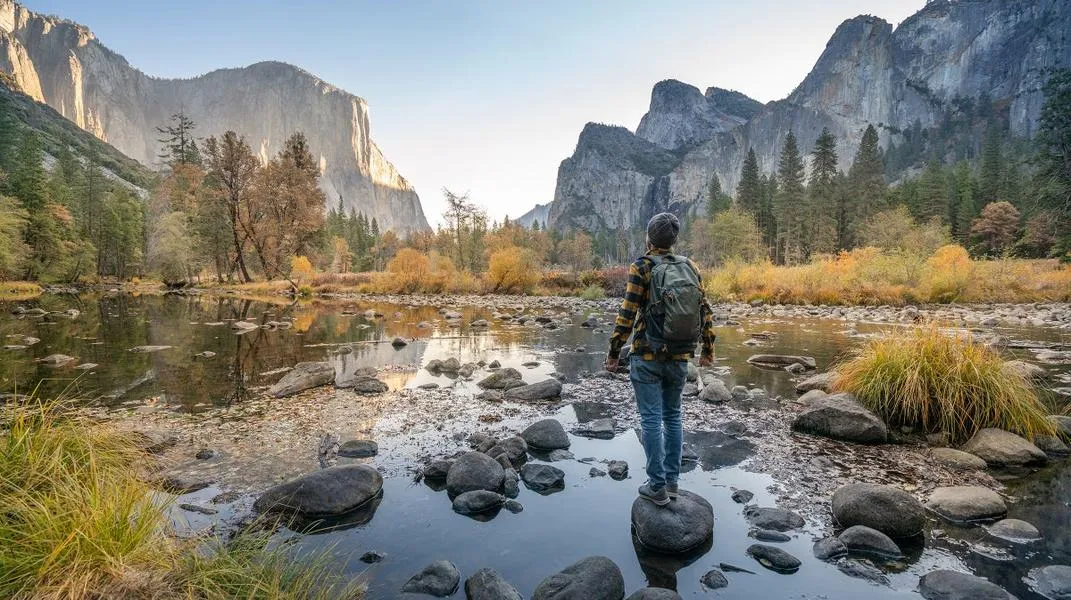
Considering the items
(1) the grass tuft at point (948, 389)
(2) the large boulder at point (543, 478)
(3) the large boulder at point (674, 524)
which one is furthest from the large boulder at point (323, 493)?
(1) the grass tuft at point (948, 389)

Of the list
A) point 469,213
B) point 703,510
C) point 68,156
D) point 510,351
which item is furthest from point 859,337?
point 68,156

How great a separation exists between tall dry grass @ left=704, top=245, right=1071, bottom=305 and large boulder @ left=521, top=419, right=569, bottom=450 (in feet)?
80.9

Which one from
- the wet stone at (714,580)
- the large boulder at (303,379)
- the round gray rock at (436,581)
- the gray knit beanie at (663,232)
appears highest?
the gray knit beanie at (663,232)

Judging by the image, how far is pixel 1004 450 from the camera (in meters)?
5.30

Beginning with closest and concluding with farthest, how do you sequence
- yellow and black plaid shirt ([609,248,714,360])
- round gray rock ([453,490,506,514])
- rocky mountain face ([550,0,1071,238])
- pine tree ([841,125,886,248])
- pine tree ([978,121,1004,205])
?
1. yellow and black plaid shirt ([609,248,714,360])
2. round gray rock ([453,490,506,514])
3. pine tree ([841,125,886,248])
4. pine tree ([978,121,1004,205])
5. rocky mountain face ([550,0,1071,238])

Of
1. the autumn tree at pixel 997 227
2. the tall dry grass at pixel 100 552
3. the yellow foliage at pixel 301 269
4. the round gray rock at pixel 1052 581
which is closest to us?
the tall dry grass at pixel 100 552

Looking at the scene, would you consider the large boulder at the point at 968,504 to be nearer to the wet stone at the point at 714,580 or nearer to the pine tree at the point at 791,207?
the wet stone at the point at 714,580

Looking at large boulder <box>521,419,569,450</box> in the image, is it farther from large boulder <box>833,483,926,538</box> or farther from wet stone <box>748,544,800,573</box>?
large boulder <box>833,483,926,538</box>

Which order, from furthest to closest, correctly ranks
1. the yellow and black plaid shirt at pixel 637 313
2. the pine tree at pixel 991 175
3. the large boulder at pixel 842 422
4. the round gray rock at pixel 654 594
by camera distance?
the pine tree at pixel 991 175, the large boulder at pixel 842 422, the yellow and black plaid shirt at pixel 637 313, the round gray rock at pixel 654 594

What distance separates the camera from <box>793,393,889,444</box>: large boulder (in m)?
6.03

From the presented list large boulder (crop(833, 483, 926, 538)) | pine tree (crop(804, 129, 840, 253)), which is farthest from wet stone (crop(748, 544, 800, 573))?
pine tree (crop(804, 129, 840, 253))

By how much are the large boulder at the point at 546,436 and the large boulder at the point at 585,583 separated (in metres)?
2.66

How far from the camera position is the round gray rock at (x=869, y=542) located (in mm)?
3707

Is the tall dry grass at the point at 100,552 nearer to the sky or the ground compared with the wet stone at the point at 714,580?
nearer to the sky
